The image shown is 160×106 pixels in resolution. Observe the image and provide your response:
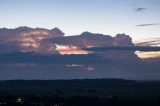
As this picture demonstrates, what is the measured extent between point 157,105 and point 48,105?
39.8m

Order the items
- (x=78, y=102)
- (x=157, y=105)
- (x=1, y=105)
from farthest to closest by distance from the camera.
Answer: (x=78, y=102)
(x=157, y=105)
(x=1, y=105)

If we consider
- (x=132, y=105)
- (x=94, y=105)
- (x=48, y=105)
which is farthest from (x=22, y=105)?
(x=132, y=105)

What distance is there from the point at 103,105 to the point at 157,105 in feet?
64.7

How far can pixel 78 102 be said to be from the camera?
551ft

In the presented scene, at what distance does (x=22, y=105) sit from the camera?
14538 cm

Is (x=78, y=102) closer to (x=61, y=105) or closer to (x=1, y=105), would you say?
(x=61, y=105)

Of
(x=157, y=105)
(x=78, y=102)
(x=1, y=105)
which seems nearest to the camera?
(x=1, y=105)

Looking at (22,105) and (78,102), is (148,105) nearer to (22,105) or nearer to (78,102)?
(78,102)

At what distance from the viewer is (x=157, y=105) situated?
153750 mm

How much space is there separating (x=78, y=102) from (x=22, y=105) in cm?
2961

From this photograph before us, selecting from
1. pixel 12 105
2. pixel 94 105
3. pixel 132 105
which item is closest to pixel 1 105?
pixel 12 105

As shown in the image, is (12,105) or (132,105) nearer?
(12,105)

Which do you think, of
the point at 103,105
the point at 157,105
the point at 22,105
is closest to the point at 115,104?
the point at 103,105

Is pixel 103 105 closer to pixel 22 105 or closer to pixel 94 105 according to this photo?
pixel 94 105
